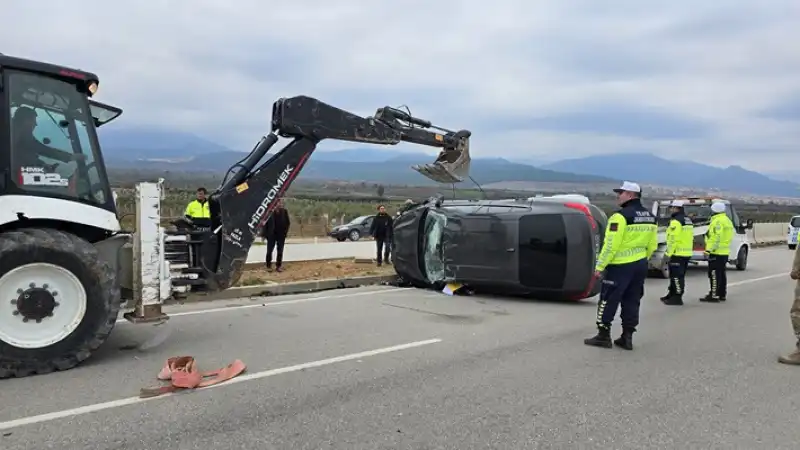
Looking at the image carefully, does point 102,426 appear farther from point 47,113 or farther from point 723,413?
point 723,413

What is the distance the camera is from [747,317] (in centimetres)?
962

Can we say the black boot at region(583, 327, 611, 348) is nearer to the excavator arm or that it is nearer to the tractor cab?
the excavator arm

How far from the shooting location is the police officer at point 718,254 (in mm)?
11383

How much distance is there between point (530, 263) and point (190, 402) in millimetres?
6860

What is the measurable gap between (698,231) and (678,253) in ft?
16.7

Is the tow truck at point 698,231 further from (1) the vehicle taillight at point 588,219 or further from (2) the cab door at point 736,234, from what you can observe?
(1) the vehicle taillight at point 588,219

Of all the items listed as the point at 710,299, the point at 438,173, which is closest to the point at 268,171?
the point at 438,173

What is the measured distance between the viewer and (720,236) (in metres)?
11.5

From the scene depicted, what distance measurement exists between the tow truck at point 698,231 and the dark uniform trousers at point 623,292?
343 inches

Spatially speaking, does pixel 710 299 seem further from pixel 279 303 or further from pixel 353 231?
pixel 353 231

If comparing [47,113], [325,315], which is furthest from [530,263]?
[47,113]

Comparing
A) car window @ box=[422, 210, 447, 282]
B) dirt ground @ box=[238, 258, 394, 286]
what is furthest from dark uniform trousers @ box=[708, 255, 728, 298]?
dirt ground @ box=[238, 258, 394, 286]

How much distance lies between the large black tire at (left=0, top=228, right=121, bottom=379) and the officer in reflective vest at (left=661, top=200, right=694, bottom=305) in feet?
29.8

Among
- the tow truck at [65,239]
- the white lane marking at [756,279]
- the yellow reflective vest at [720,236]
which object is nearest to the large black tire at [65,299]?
the tow truck at [65,239]
